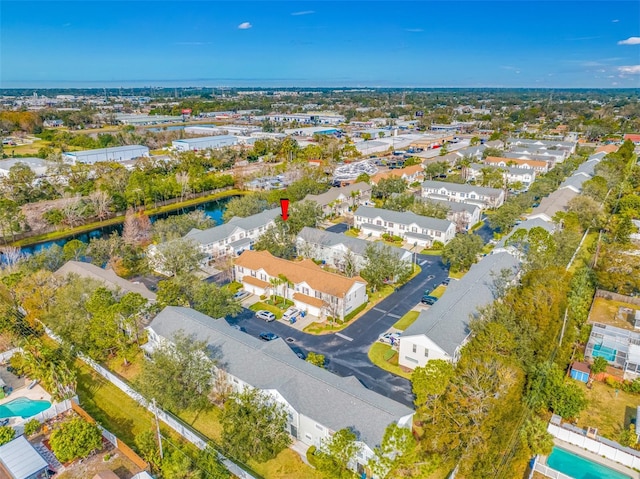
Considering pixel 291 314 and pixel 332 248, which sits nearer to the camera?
pixel 291 314

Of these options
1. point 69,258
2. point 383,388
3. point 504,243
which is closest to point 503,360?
point 383,388

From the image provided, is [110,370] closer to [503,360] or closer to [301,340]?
[301,340]

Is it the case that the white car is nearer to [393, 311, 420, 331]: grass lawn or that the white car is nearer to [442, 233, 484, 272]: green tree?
[393, 311, 420, 331]: grass lawn

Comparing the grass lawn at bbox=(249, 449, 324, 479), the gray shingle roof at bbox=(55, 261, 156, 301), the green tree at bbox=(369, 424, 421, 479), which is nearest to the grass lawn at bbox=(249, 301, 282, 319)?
the gray shingle roof at bbox=(55, 261, 156, 301)

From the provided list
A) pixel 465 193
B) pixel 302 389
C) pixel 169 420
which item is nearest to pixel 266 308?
pixel 169 420

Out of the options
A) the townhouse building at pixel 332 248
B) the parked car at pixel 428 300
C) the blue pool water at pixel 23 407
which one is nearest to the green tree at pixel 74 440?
the blue pool water at pixel 23 407

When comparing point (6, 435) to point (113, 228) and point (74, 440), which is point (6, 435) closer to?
point (74, 440)
